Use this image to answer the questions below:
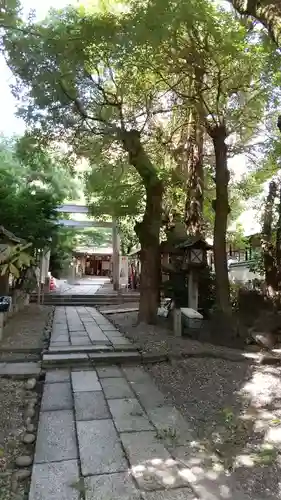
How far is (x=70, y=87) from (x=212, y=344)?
17.8ft

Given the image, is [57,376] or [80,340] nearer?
[57,376]

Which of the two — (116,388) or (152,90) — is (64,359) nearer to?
(116,388)

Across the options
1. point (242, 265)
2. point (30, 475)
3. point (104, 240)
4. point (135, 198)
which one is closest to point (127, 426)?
point (30, 475)

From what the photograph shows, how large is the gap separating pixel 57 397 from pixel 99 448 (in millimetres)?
1343

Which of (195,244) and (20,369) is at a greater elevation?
(195,244)

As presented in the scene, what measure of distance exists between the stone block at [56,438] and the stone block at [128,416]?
43cm

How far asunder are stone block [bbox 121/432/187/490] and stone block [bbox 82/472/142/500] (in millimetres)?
76

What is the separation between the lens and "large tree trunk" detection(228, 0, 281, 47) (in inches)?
199

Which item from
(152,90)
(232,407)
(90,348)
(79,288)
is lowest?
(232,407)

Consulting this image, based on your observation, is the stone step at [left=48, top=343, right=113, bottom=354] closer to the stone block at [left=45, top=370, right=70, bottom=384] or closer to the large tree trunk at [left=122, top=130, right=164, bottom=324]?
the stone block at [left=45, top=370, right=70, bottom=384]

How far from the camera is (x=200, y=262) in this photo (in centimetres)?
851

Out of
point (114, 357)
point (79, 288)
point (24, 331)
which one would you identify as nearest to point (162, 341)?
point (114, 357)

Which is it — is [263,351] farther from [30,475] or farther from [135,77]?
[135,77]

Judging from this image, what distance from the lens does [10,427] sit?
3.60m
